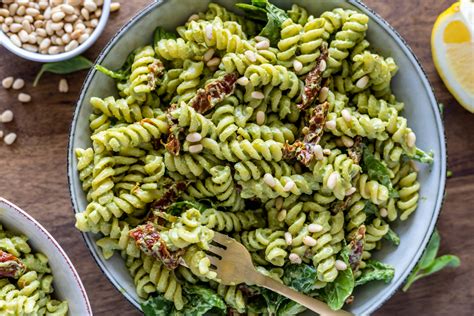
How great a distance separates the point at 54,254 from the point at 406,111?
5.22ft

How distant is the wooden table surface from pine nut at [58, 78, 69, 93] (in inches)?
0.9

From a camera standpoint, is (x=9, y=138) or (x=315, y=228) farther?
(x=9, y=138)

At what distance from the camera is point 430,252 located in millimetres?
3393

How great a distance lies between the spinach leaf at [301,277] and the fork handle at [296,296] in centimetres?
3

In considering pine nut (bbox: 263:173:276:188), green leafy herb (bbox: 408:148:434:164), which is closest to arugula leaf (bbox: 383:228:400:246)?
green leafy herb (bbox: 408:148:434:164)

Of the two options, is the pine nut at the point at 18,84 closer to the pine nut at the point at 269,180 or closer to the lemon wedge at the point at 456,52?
the pine nut at the point at 269,180

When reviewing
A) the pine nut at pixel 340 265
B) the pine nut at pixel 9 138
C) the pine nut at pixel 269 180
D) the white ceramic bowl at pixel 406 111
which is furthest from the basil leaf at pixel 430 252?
the pine nut at pixel 9 138

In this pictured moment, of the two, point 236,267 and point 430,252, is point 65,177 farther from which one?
point 430,252

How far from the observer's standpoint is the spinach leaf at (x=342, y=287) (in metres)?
2.99

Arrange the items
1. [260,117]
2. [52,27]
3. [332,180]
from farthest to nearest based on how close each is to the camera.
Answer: [52,27] → [260,117] → [332,180]

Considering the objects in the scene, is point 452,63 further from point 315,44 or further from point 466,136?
point 315,44

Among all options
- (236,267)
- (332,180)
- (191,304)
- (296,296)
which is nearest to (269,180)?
(332,180)

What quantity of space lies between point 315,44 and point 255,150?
1.64 feet

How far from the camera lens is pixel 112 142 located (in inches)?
113
